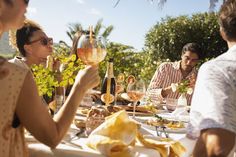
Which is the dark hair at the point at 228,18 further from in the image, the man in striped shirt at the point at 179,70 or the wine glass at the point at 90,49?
the man in striped shirt at the point at 179,70

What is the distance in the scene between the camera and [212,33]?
16875mm

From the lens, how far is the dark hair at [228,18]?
63.3 inches

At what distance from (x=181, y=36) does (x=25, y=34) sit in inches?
543

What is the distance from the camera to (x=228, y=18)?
1.62 m

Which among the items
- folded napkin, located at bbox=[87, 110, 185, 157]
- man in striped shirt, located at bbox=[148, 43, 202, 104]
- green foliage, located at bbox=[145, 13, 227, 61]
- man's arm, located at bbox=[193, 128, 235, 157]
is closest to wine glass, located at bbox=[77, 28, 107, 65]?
folded napkin, located at bbox=[87, 110, 185, 157]

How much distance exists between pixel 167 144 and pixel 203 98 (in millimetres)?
450

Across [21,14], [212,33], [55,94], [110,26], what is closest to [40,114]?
[21,14]

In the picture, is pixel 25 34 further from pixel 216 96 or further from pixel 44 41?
pixel 216 96

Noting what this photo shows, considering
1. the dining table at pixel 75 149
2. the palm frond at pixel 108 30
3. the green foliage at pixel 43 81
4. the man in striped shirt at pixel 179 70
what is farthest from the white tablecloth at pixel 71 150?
the palm frond at pixel 108 30

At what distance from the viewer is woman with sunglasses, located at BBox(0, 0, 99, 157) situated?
1.50 metres

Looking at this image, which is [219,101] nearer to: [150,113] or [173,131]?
[173,131]

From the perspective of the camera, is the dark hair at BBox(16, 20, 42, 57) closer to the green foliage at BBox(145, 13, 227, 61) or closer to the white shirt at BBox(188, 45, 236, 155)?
the white shirt at BBox(188, 45, 236, 155)

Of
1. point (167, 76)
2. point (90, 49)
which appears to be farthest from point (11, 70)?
point (167, 76)

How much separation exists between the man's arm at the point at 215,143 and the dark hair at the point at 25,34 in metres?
2.60
